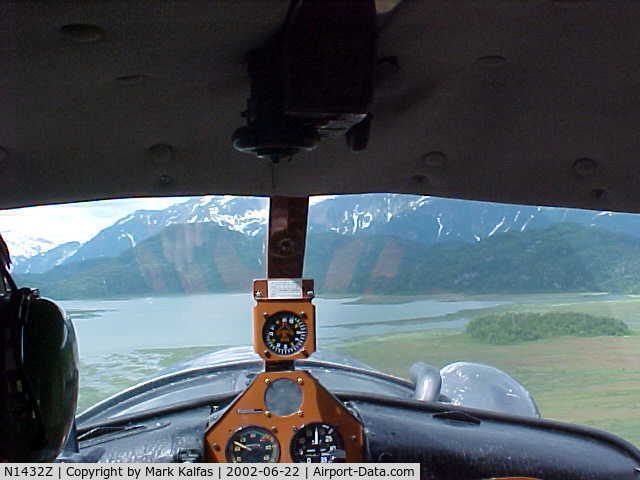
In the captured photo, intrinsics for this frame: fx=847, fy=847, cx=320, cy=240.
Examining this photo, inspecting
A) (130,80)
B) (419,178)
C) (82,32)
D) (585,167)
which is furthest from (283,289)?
(82,32)

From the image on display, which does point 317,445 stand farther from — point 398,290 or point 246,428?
point 398,290

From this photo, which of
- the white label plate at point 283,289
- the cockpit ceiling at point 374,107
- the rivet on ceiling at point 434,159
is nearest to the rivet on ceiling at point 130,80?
the cockpit ceiling at point 374,107

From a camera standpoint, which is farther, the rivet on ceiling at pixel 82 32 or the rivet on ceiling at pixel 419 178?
the rivet on ceiling at pixel 419 178

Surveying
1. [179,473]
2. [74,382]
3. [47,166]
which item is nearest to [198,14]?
[74,382]

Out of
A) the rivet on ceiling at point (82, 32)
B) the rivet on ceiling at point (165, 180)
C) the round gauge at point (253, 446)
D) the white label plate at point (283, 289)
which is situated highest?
the rivet on ceiling at point (82, 32)

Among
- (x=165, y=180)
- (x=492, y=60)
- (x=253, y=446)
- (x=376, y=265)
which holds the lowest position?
(x=253, y=446)

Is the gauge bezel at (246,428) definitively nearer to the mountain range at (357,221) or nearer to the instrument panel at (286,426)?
the instrument panel at (286,426)

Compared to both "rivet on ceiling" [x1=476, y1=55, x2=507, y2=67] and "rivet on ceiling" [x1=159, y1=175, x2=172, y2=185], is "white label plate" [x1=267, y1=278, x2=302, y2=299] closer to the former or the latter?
"rivet on ceiling" [x1=159, y1=175, x2=172, y2=185]

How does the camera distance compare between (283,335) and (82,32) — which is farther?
(283,335)

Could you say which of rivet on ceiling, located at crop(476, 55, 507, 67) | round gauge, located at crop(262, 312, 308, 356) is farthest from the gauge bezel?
rivet on ceiling, located at crop(476, 55, 507, 67)
